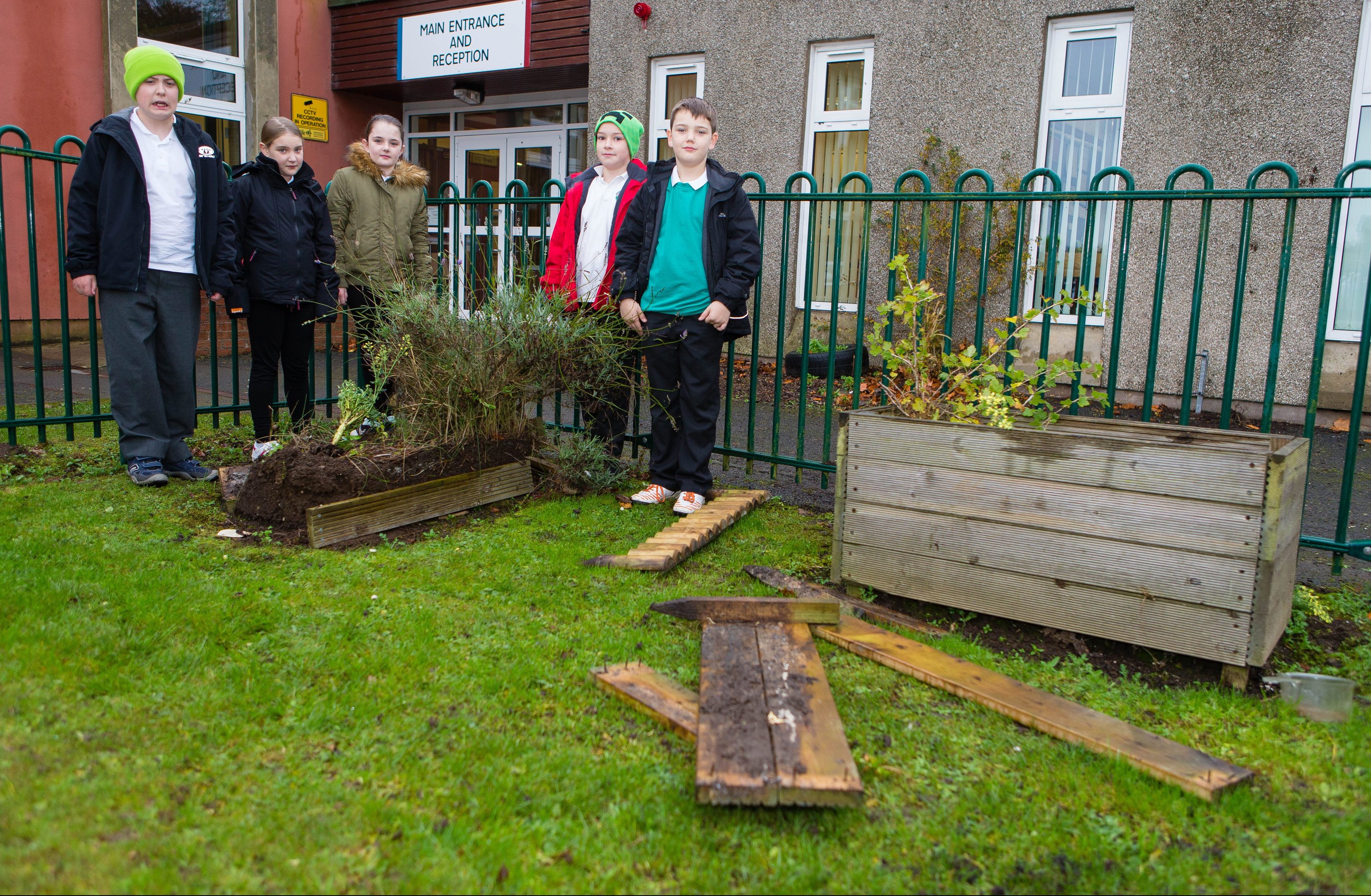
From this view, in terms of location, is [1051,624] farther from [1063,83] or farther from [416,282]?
[1063,83]

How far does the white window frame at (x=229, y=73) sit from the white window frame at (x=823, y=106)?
738 centimetres

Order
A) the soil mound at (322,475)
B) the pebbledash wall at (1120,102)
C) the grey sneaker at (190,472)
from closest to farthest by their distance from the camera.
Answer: the soil mound at (322,475), the grey sneaker at (190,472), the pebbledash wall at (1120,102)

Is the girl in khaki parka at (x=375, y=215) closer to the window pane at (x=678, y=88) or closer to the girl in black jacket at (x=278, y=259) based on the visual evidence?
the girl in black jacket at (x=278, y=259)

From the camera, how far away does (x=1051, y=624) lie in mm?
3176

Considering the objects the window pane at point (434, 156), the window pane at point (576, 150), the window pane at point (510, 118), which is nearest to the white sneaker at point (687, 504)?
the window pane at point (576, 150)

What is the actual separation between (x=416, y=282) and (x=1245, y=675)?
15.6 feet

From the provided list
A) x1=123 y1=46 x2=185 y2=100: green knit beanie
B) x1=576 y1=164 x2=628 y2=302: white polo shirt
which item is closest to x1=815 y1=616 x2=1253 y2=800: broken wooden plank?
x1=576 y1=164 x2=628 y2=302: white polo shirt

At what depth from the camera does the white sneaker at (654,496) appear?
4.78 metres

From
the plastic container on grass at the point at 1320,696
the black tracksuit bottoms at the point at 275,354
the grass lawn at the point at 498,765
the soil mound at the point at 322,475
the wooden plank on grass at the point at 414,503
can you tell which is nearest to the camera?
the grass lawn at the point at 498,765

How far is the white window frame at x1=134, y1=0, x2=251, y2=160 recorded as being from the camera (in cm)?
1148

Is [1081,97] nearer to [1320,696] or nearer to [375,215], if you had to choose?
[375,215]

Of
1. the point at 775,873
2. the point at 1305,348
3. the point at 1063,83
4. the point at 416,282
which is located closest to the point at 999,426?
the point at 775,873

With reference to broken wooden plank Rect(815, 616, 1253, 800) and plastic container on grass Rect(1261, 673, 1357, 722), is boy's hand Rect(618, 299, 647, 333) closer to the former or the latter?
broken wooden plank Rect(815, 616, 1253, 800)

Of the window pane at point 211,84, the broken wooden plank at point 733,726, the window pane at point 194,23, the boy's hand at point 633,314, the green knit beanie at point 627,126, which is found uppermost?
the window pane at point 194,23
